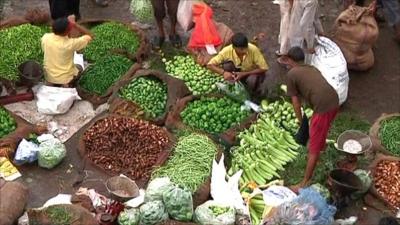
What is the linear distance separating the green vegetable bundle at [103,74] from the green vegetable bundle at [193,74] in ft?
1.85

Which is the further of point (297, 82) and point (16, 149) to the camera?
point (16, 149)

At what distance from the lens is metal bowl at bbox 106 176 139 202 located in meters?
7.18

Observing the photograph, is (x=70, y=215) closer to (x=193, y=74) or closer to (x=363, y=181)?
(x=193, y=74)

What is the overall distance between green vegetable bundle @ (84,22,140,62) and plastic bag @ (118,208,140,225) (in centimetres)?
257

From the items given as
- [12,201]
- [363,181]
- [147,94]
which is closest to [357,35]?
[363,181]

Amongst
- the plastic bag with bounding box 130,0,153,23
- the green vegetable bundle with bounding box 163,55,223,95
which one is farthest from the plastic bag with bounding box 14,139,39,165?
the plastic bag with bounding box 130,0,153,23

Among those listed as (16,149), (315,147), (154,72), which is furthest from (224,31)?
(16,149)

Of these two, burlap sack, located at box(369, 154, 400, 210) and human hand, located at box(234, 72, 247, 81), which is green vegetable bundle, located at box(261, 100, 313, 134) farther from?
burlap sack, located at box(369, 154, 400, 210)

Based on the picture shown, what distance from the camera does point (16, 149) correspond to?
767cm

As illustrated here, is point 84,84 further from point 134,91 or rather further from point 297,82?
point 297,82

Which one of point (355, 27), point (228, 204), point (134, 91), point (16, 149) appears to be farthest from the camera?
point (355, 27)

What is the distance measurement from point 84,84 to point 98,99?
0.91ft

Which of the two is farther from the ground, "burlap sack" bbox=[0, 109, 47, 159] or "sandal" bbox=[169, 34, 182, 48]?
"sandal" bbox=[169, 34, 182, 48]

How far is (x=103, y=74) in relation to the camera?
28.2 feet
